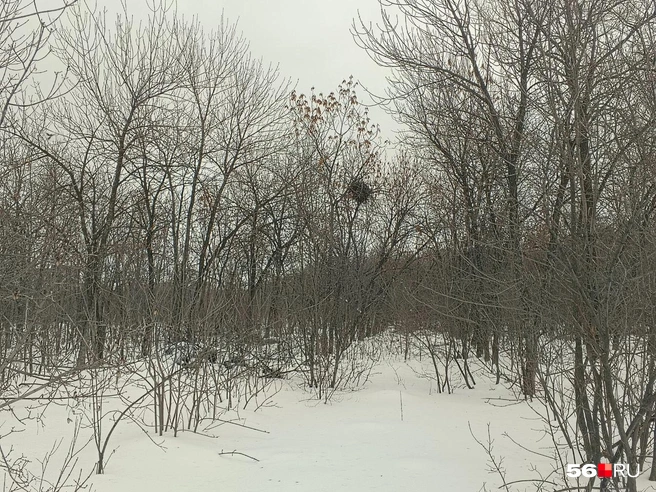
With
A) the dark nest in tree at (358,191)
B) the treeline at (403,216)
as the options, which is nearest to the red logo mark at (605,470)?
the treeline at (403,216)

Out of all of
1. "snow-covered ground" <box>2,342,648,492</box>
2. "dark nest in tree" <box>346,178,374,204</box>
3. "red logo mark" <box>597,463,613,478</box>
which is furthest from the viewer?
"dark nest in tree" <box>346,178,374,204</box>

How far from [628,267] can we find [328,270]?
23.5 feet

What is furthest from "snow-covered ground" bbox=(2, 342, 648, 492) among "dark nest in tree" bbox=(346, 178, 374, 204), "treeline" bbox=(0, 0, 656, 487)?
"dark nest in tree" bbox=(346, 178, 374, 204)

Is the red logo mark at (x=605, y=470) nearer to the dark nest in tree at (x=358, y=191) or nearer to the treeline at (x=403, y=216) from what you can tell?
the treeline at (x=403, y=216)

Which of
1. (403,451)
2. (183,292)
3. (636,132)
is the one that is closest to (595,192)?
(636,132)

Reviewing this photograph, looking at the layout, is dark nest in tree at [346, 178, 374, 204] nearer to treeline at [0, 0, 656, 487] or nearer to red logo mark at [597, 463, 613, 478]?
treeline at [0, 0, 656, 487]

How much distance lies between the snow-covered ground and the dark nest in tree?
676 cm

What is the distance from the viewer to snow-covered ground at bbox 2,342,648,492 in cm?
565

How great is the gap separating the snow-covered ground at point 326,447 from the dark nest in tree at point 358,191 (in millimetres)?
6762

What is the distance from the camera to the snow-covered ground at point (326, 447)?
565 centimetres

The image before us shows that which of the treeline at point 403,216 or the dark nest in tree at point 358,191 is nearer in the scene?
the treeline at point 403,216

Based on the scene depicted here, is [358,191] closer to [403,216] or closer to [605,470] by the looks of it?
[403,216]

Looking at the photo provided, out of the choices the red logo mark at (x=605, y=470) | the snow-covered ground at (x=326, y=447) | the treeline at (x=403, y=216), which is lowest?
the snow-covered ground at (x=326, y=447)

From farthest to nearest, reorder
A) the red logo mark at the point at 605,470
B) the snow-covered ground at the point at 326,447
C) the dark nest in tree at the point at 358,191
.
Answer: the dark nest in tree at the point at 358,191 → the snow-covered ground at the point at 326,447 → the red logo mark at the point at 605,470
